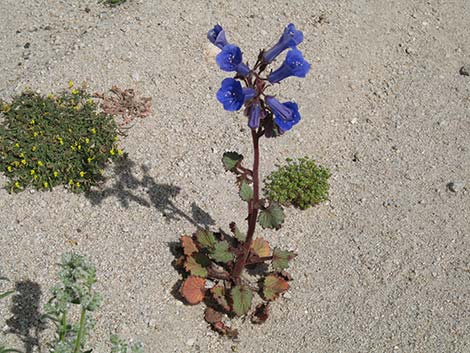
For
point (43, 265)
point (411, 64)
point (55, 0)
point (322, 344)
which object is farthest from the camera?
point (55, 0)

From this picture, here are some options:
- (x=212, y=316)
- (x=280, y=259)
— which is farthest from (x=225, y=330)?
(x=280, y=259)

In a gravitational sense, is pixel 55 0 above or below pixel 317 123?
below

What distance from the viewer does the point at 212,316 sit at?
5.21 metres

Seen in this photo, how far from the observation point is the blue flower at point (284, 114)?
409 centimetres

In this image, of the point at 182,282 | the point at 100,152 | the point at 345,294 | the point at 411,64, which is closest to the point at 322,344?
the point at 345,294

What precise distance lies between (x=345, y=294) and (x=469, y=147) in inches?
82.6

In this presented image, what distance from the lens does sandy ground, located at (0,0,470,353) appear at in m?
5.33

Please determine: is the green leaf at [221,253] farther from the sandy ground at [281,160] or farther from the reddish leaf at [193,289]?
the sandy ground at [281,160]

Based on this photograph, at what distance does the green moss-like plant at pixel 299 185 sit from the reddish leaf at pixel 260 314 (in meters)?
1.06

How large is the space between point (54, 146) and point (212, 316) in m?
2.06

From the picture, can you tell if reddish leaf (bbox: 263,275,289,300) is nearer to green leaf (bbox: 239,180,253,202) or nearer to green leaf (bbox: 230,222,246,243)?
green leaf (bbox: 230,222,246,243)

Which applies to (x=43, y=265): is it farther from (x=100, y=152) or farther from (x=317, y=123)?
(x=317, y=123)

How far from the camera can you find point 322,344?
5.21 meters

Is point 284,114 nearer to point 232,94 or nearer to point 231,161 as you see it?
point 232,94
